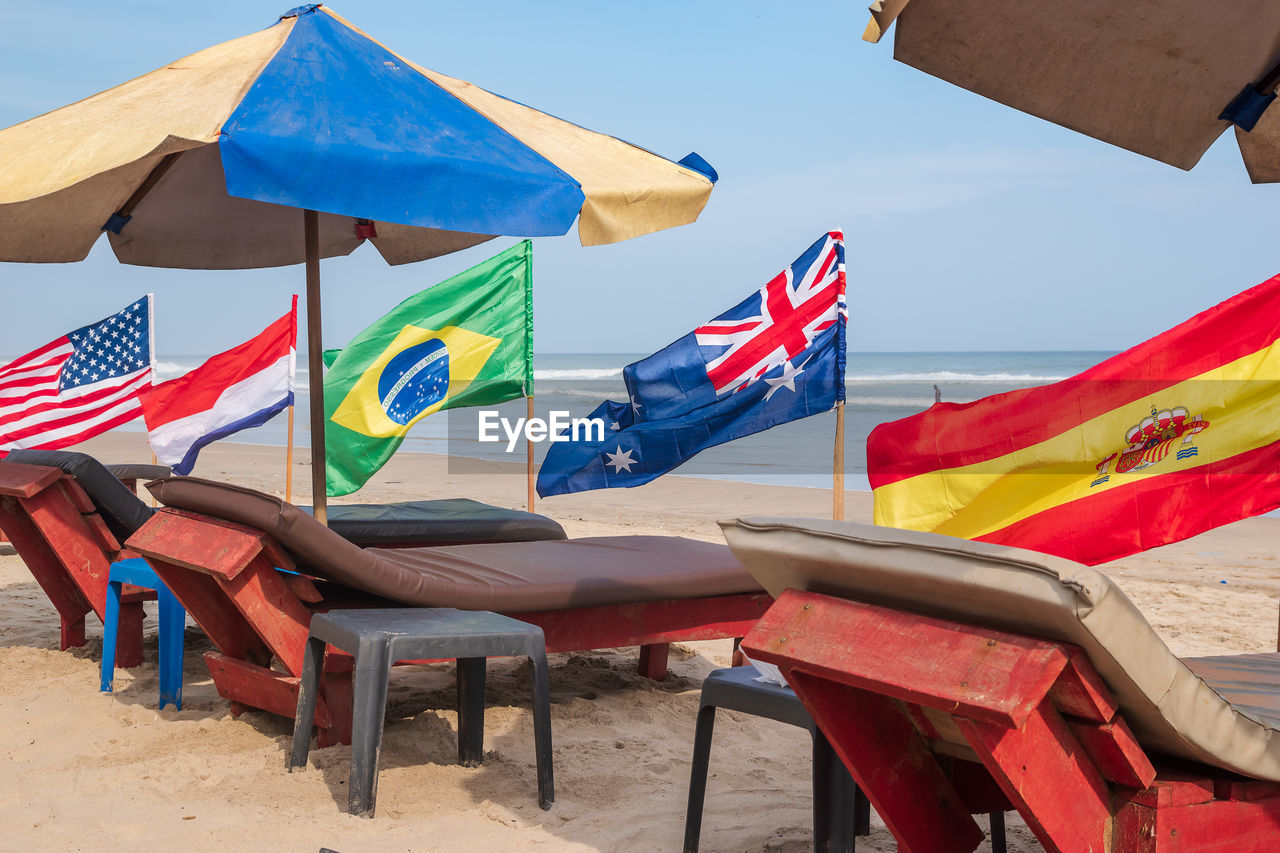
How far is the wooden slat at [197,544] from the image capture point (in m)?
3.62

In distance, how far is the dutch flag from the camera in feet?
25.7

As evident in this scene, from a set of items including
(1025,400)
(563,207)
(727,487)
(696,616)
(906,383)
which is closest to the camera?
(563,207)

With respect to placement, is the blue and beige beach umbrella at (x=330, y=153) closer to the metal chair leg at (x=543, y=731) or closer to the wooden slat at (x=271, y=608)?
the wooden slat at (x=271, y=608)

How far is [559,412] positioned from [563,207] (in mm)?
29621

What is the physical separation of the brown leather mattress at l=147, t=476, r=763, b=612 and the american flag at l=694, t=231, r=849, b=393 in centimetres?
159

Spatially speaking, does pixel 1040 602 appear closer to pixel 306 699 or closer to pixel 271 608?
pixel 306 699

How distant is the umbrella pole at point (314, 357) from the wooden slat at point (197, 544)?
78 centimetres

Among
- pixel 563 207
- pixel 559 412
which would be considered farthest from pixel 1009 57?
pixel 559 412

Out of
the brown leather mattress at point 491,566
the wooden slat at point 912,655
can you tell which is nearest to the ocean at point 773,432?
the brown leather mattress at point 491,566

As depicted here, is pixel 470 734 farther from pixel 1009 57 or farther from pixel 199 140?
pixel 1009 57

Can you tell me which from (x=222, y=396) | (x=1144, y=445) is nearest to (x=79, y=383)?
(x=222, y=396)

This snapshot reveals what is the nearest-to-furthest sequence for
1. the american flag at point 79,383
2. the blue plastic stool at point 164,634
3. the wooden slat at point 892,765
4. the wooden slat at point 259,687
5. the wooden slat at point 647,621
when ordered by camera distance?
1. the wooden slat at point 892,765
2. the wooden slat at point 259,687
3. the wooden slat at point 647,621
4. the blue plastic stool at point 164,634
5. the american flag at point 79,383

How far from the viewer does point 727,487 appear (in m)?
14.7

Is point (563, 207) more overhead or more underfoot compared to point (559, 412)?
more overhead
